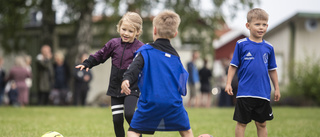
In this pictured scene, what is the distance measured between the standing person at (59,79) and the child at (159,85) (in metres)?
11.4

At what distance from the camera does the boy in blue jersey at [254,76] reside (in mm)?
5184

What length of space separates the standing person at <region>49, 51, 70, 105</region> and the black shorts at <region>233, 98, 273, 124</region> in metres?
11.0

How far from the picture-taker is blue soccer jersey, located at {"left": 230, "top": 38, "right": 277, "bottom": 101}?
5.17 m

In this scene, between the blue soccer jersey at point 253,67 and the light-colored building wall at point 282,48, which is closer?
the blue soccer jersey at point 253,67

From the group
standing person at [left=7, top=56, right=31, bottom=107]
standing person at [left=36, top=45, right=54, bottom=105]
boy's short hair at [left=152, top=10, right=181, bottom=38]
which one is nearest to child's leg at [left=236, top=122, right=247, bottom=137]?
boy's short hair at [left=152, top=10, right=181, bottom=38]

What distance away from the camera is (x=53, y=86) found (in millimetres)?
15617

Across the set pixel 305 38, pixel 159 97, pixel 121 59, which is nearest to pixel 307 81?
pixel 305 38

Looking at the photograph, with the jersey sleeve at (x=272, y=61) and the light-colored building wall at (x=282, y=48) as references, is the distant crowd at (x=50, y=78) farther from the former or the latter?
the light-colored building wall at (x=282, y=48)

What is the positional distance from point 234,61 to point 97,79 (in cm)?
2139

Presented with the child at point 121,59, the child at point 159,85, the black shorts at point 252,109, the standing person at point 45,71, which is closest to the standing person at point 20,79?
the standing person at point 45,71

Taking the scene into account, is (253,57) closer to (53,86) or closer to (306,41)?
(53,86)

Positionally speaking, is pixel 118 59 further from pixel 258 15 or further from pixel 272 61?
pixel 272 61

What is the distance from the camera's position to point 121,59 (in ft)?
18.1

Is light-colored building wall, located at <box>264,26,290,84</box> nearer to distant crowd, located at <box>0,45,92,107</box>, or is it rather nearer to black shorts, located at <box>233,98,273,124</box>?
distant crowd, located at <box>0,45,92,107</box>
